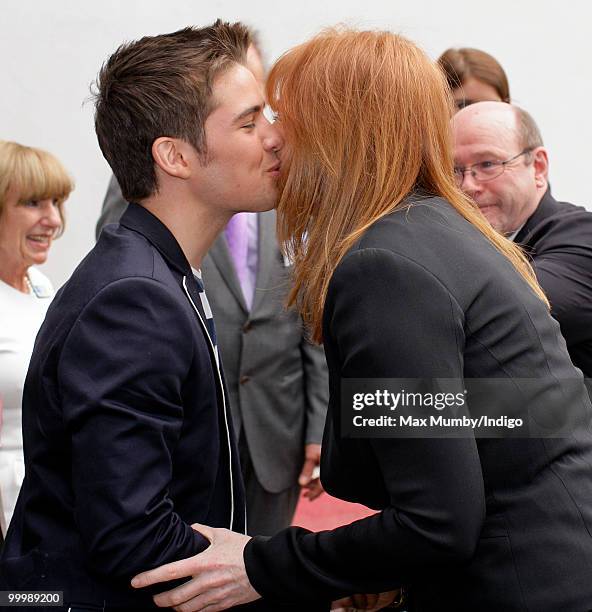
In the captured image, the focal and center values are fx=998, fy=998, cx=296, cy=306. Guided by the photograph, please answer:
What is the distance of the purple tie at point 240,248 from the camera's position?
3459 millimetres

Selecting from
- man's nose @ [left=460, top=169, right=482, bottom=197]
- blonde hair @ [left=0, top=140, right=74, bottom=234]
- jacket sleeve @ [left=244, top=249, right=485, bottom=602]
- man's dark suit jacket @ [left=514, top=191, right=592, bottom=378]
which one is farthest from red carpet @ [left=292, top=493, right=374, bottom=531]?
jacket sleeve @ [left=244, top=249, right=485, bottom=602]

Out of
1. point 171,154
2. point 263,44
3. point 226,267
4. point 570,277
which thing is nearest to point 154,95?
point 171,154

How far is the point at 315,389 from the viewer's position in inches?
139

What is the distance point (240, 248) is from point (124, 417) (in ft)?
6.58

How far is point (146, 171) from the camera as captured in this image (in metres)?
1.85

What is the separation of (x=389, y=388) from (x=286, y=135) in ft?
1.71

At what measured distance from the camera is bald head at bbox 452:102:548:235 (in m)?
3.03

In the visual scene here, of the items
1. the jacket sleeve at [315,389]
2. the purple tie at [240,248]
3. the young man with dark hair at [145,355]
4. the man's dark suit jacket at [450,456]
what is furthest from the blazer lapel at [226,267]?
the man's dark suit jacket at [450,456]

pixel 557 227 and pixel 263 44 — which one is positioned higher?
pixel 263 44

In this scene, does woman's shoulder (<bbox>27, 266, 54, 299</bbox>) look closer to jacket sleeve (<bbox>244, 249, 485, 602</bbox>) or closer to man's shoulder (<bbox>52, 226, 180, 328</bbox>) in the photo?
man's shoulder (<bbox>52, 226, 180, 328</bbox>)

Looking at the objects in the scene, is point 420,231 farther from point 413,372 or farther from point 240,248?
point 240,248

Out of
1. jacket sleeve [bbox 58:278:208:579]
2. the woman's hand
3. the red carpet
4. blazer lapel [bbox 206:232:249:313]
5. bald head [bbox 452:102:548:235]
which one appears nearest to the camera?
jacket sleeve [bbox 58:278:208:579]

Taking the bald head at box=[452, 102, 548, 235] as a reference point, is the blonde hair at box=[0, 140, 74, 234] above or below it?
below

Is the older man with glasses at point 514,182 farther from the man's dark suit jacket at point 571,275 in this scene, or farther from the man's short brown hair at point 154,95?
the man's short brown hair at point 154,95
